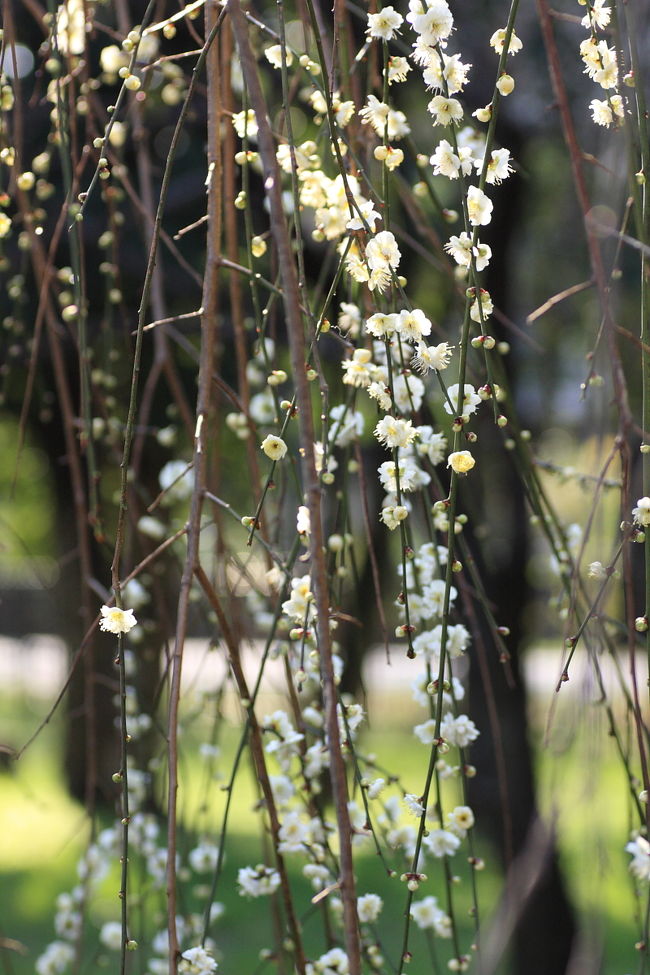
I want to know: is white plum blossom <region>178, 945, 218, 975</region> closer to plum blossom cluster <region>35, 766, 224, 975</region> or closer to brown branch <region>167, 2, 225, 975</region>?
brown branch <region>167, 2, 225, 975</region>

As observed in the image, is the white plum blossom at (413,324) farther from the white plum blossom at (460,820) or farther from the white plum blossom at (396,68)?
the white plum blossom at (460,820)

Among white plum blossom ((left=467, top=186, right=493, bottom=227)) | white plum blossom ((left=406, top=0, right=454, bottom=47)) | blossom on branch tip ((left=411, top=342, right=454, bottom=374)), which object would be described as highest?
white plum blossom ((left=406, top=0, right=454, bottom=47))

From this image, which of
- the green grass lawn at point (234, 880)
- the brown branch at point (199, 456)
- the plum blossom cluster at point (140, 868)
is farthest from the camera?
the green grass lawn at point (234, 880)

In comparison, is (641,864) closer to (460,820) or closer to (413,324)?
(460,820)

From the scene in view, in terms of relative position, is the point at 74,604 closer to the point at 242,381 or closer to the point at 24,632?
the point at 242,381

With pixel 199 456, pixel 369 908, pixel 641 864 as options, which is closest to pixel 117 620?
pixel 199 456

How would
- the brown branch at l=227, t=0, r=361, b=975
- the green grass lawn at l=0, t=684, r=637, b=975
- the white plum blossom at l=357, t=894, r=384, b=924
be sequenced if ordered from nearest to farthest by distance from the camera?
the brown branch at l=227, t=0, r=361, b=975 → the white plum blossom at l=357, t=894, r=384, b=924 → the green grass lawn at l=0, t=684, r=637, b=975

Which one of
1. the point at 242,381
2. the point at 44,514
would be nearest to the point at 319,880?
the point at 242,381

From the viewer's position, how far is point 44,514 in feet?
27.6

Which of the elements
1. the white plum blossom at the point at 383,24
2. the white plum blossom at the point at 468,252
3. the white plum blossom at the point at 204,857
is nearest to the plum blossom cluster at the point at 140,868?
the white plum blossom at the point at 204,857

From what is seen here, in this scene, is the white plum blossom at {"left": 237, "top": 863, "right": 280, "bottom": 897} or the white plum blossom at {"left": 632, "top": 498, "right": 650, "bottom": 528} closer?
the white plum blossom at {"left": 632, "top": 498, "right": 650, "bottom": 528}

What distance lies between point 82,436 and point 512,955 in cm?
237

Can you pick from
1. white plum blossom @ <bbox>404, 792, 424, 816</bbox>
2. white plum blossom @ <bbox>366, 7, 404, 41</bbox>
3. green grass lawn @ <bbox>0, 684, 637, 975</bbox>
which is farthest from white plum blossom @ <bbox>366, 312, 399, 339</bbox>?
green grass lawn @ <bbox>0, 684, 637, 975</bbox>

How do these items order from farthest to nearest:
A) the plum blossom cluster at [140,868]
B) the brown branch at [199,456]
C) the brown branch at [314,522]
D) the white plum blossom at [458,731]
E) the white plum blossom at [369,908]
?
the plum blossom cluster at [140,868], the white plum blossom at [369,908], the white plum blossom at [458,731], the brown branch at [199,456], the brown branch at [314,522]
